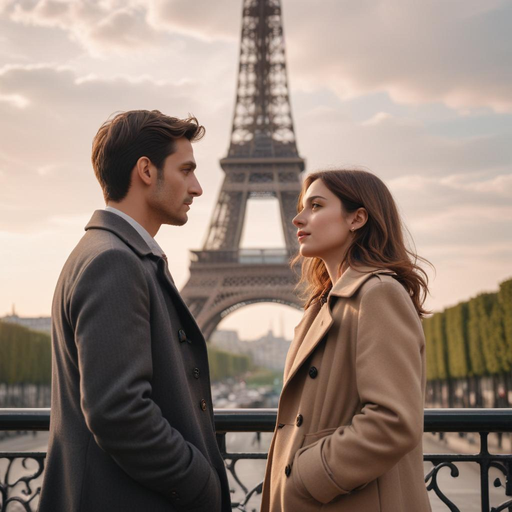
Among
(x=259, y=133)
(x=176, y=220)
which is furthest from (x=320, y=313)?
(x=259, y=133)

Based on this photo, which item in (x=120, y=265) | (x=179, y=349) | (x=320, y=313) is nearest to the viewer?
(x=120, y=265)

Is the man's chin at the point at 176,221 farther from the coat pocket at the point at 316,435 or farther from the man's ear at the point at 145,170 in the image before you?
the coat pocket at the point at 316,435

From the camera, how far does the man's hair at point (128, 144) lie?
267 cm

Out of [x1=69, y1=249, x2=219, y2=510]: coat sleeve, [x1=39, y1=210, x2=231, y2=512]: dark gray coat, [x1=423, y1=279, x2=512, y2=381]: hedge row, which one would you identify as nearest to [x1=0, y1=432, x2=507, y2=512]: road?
[x1=423, y1=279, x2=512, y2=381]: hedge row

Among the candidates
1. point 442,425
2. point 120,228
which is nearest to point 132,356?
point 120,228

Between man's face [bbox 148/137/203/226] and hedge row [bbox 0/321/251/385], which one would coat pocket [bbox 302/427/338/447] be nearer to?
man's face [bbox 148/137/203/226]

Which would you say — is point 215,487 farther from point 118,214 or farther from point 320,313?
point 118,214

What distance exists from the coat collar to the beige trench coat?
737 mm

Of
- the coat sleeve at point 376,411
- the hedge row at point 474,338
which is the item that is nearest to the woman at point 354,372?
Result: the coat sleeve at point 376,411

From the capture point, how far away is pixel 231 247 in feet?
125

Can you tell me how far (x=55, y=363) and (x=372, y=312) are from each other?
1.19 meters

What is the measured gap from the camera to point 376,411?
7.97ft

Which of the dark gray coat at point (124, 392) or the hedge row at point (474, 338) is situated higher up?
the hedge row at point (474, 338)

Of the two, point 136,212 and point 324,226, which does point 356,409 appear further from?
point 136,212
